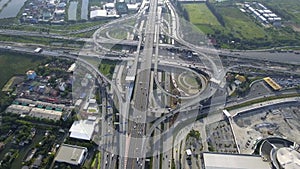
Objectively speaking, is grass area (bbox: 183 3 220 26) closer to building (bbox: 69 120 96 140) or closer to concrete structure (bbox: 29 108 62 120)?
building (bbox: 69 120 96 140)

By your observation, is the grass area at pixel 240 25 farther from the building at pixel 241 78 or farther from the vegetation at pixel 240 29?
the building at pixel 241 78

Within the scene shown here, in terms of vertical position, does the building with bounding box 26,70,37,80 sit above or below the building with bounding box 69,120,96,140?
above

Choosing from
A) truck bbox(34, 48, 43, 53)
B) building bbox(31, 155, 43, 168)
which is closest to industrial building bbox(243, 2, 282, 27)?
truck bbox(34, 48, 43, 53)

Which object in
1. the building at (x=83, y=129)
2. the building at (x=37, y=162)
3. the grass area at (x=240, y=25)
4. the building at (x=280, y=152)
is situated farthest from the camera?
the grass area at (x=240, y=25)

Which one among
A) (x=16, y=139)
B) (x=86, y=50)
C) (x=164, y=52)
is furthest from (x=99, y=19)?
(x=16, y=139)

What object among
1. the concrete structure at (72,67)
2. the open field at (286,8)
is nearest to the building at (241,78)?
the concrete structure at (72,67)

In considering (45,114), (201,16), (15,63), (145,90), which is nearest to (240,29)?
(201,16)

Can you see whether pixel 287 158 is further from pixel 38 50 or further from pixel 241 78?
pixel 38 50
